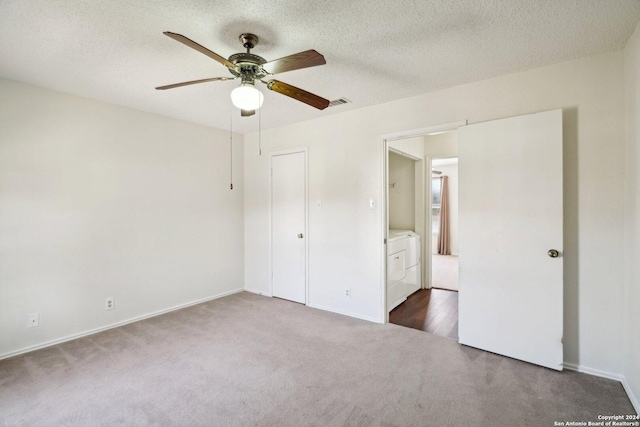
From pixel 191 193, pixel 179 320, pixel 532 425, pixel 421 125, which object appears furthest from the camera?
pixel 191 193

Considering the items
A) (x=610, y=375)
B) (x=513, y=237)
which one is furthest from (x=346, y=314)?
(x=610, y=375)

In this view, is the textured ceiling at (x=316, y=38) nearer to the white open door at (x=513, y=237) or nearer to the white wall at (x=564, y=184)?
the white wall at (x=564, y=184)

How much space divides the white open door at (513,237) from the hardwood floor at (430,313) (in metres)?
0.47

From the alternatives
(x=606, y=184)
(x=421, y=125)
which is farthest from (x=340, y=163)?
(x=606, y=184)

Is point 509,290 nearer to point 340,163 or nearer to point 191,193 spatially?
point 340,163

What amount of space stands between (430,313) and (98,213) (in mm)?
3956

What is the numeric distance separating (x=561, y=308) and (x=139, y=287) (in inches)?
164

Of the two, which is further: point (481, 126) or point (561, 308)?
point (481, 126)

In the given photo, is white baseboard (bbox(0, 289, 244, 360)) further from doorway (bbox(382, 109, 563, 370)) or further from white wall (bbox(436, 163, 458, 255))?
white wall (bbox(436, 163, 458, 255))

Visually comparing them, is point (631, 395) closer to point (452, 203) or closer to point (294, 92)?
Result: point (294, 92)

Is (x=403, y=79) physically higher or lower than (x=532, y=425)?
higher

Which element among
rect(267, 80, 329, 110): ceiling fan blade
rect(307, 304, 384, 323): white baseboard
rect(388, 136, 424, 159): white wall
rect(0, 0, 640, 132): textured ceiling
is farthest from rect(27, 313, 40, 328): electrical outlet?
rect(388, 136, 424, 159): white wall

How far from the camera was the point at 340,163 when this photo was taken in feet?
11.9

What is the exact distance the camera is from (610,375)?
2203 mm
